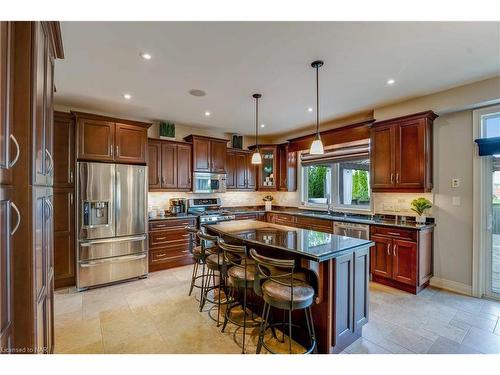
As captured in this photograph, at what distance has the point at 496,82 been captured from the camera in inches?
118

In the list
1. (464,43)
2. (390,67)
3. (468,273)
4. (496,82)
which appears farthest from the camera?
(468,273)

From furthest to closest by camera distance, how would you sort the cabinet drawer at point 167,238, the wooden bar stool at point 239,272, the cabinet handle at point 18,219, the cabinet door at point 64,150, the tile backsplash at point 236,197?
1. the tile backsplash at point 236,197
2. the cabinet drawer at point 167,238
3. the cabinet door at point 64,150
4. the wooden bar stool at point 239,272
5. the cabinet handle at point 18,219

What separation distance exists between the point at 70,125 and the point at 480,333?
18.6 feet

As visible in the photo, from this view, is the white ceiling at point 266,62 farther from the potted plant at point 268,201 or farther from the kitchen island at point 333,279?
the potted plant at point 268,201

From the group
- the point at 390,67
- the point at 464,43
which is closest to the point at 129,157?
the point at 390,67

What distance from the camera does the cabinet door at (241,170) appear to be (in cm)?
589

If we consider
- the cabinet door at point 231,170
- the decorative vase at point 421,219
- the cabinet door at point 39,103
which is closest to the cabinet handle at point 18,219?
the cabinet door at point 39,103

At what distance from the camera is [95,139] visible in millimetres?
3742

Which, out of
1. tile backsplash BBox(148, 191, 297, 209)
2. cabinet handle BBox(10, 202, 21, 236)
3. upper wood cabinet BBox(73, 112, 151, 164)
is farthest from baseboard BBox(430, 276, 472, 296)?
upper wood cabinet BBox(73, 112, 151, 164)

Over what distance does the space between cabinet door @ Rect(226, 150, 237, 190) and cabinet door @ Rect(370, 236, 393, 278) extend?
3180 mm

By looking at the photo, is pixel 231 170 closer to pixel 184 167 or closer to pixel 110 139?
pixel 184 167

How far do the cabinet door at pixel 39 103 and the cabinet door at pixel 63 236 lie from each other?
2.49 meters
